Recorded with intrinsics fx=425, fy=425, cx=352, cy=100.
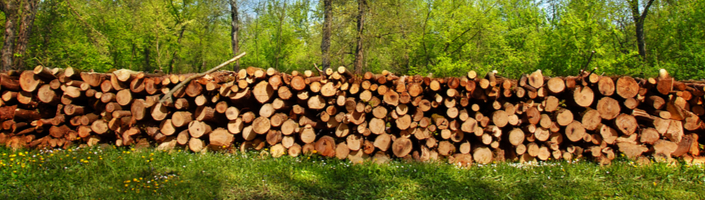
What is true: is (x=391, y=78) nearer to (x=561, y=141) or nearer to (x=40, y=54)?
(x=561, y=141)

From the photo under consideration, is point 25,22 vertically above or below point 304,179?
above

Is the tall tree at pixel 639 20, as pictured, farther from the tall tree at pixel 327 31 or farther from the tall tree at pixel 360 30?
the tall tree at pixel 327 31

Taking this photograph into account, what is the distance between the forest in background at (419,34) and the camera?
13.5 meters

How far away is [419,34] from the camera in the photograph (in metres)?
15.6

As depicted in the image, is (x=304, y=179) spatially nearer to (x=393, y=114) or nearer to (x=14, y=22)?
(x=393, y=114)

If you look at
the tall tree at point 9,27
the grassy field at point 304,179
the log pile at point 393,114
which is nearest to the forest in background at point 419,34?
the tall tree at point 9,27

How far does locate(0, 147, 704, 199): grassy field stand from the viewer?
13.9 ft

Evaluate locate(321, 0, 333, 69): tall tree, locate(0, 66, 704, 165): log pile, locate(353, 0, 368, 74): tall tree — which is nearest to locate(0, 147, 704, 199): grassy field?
locate(0, 66, 704, 165): log pile

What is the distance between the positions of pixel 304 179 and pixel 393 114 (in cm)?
161

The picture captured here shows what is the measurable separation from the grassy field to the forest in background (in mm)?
7362

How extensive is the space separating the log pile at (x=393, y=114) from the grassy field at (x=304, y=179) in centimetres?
39

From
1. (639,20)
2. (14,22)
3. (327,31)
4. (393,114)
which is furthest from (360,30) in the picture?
(639,20)

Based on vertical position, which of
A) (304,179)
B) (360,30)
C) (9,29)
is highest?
(360,30)

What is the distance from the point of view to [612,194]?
14.6ft
